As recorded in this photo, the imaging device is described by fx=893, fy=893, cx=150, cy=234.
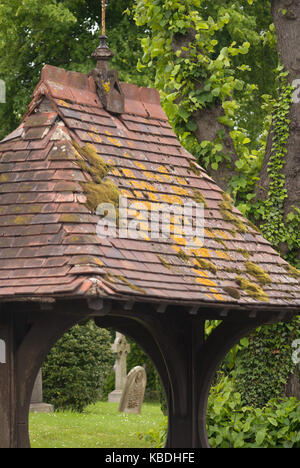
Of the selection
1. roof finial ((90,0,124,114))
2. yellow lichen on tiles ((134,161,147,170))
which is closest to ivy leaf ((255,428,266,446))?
yellow lichen on tiles ((134,161,147,170))

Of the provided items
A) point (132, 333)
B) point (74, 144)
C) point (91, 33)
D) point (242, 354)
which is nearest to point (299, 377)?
point (242, 354)

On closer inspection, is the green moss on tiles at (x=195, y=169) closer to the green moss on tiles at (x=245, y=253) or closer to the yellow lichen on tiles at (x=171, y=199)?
the yellow lichen on tiles at (x=171, y=199)

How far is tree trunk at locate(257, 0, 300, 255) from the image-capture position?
1156cm

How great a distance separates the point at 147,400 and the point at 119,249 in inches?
687

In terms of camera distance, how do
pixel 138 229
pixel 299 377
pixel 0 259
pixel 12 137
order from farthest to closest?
1. pixel 299 377
2. pixel 12 137
3. pixel 138 229
4. pixel 0 259

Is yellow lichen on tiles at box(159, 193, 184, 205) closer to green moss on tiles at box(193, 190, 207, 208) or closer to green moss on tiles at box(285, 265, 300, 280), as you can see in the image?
green moss on tiles at box(193, 190, 207, 208)

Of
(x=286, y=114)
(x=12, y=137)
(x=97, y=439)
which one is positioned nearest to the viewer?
(x=12, y=137)

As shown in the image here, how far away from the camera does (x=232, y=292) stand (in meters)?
7.13

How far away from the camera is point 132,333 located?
832 centimetres

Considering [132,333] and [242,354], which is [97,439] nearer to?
[242,354]
